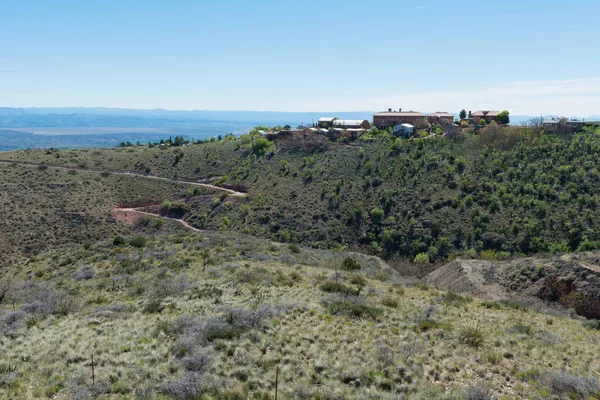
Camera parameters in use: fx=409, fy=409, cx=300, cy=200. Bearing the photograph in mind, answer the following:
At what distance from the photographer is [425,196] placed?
4638cm

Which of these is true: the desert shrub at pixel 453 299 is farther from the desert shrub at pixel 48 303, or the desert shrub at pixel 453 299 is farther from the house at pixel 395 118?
the house at pixel 395 118

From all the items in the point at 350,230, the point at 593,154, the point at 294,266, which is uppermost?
Answer: the point at 593,154

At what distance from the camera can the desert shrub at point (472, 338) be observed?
12469 mm

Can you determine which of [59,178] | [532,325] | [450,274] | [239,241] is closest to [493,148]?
[450,274]

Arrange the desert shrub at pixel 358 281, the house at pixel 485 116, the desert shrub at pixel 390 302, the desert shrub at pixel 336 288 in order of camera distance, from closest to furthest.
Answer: the desert shrub at pixel 390 302, the desert shrub at pixel 336 288, the desert shrub at pixel 358 281, the house at pixel 485 116

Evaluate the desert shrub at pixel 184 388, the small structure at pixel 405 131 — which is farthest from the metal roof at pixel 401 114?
the desert shrub at pixel 184 388

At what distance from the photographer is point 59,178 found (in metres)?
55.6

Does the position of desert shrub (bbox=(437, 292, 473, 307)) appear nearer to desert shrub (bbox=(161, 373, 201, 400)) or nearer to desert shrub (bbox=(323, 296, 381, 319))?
desert shrub (bbox=(323, 296, 381, 319))

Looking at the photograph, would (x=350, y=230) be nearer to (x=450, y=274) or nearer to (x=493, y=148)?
(x=450, y=274)

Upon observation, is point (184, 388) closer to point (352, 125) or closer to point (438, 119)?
point (352, 125)

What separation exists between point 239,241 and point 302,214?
17.8m

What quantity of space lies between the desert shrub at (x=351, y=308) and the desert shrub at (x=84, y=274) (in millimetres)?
13147

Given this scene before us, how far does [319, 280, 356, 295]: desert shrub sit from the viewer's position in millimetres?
17953

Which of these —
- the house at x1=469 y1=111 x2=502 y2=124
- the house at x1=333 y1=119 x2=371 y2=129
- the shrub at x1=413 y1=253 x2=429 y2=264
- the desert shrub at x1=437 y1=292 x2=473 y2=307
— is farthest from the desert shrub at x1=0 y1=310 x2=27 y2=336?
the house at x1=469 y1=111 x2=502 y2=124
